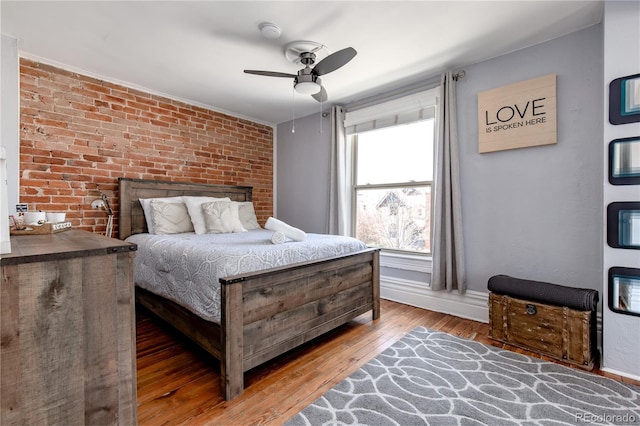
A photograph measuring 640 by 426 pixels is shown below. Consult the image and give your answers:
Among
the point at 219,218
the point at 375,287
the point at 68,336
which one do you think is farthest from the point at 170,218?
the point at 68,336

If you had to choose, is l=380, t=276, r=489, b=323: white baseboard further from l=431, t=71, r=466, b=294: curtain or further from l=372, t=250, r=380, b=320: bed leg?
l=372, t=250, r=380, b=320: bed leg

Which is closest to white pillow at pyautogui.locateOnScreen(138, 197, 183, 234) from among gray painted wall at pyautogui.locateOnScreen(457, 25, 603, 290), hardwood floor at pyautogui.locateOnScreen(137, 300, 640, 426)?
hardwood floor at pyautogui.locateOnScreen(137, 300, 640, 426)

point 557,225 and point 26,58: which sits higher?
point 26,58

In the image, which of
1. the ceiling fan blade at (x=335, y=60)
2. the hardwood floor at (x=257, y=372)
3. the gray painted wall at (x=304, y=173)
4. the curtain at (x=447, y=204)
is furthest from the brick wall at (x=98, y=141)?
the curtain at (x=447, y=204)

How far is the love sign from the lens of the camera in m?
2.53

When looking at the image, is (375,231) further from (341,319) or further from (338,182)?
(341,319)

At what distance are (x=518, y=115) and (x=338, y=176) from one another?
2.05 meters

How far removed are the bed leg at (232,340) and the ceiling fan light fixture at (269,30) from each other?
1.90 meters

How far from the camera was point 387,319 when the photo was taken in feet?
9.77

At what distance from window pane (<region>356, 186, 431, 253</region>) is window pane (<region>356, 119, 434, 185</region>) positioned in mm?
159

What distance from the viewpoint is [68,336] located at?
2.93 ft

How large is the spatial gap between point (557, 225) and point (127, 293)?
120 inches

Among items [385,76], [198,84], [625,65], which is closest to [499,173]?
[625,65]

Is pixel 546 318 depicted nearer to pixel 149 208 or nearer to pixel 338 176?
pixel 338 176
